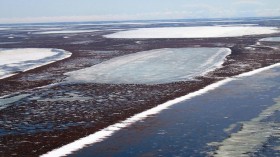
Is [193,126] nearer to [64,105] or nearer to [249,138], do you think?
[249,138]

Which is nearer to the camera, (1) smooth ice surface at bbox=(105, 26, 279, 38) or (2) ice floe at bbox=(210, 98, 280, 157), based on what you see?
(2) ice floe at bbox=(210, 98, 280, 157)

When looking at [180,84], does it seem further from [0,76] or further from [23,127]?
[0,76]

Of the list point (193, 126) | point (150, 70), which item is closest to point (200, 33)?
point (150, 70)

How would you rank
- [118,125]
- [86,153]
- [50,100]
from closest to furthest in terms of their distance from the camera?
[86,153]
[118,125]
[50,100]

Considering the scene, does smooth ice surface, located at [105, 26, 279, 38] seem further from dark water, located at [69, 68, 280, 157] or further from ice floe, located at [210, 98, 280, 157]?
ice floe, located at [210, 98, 280, 157]

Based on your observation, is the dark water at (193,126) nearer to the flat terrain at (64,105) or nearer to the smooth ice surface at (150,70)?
the flat terrain at (64,105)

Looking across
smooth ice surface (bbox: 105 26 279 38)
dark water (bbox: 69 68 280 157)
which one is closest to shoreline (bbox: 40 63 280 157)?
dark water (bbox: 69 68 280 157)

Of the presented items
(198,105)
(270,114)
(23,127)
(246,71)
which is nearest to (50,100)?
(23,127)

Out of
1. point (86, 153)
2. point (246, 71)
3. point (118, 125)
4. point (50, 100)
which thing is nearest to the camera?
point (86, 153)
